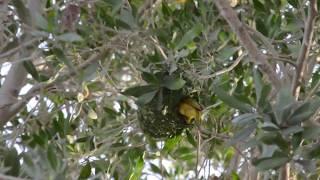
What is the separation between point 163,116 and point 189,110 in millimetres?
70

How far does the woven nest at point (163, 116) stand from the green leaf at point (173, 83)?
0.09 feet

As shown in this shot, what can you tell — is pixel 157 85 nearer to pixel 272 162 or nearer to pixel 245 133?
pixel 245 133

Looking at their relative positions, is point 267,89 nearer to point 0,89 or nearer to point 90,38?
point 90,38

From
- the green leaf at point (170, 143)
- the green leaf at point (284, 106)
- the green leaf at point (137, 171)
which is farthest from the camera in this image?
the green leaf at point (170, 143)

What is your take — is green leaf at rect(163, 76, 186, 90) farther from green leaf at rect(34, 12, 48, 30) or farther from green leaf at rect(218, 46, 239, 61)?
green leaf at rect(34, 12, 48, 30)

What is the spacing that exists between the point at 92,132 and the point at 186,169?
3.43 ft

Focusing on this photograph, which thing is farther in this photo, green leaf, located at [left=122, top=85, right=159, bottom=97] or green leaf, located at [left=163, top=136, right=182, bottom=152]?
green leaf, located at [left=163, top=136, right=182, bottom=152]

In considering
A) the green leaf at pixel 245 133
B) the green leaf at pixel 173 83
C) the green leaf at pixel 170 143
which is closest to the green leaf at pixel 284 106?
the green leaf at pixel 245 133

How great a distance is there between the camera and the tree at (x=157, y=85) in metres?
1.30

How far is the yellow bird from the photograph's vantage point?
5.40 ft

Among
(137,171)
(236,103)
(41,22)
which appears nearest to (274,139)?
(236,103)

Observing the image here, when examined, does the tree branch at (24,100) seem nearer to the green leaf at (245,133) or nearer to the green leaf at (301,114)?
the green leaf at (245,133)

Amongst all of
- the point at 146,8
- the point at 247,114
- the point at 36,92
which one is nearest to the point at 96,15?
the point at 146,8

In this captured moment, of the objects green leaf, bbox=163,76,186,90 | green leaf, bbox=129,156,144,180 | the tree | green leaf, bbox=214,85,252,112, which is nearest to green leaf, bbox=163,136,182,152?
the tree
